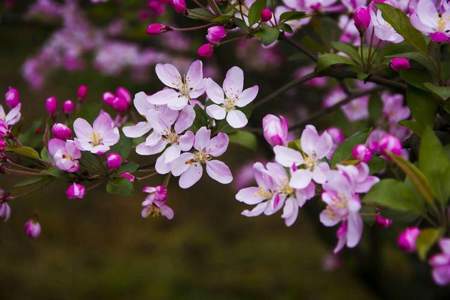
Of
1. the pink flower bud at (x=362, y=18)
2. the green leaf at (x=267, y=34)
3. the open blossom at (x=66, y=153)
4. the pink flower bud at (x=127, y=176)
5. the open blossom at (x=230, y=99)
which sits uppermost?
the pink flower bud at (x=362, y=18)

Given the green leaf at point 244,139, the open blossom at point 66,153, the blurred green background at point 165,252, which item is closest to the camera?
the open blossom at point 66,153

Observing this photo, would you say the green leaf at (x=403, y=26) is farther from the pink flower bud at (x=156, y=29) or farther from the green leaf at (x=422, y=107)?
the pink flower bud at (x=156, y=29)

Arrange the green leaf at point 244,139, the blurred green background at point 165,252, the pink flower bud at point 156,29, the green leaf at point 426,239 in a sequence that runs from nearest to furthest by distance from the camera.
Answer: the green leaf at point 426,239 < the pink flower bud at point 156,29 < the green leaf at point 244,139 < the blurred green background at point 165,252

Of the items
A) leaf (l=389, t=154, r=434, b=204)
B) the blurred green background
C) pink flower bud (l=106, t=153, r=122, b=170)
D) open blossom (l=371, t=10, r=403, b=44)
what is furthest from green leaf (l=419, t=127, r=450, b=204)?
the blurred green background

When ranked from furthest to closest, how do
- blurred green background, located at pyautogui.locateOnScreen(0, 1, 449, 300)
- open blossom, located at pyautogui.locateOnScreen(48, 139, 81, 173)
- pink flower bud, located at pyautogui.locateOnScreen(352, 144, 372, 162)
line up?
1. blurred green background, located at pyautogui.locateOnScreen(0, 1, 449, 300)
2. open blossom, located at pyautogui.locateOnScreen(48, 139, 81, 173)
3. pink flower bud, located at pyautogui.locateOnScreen(352, 144, 372, 162)

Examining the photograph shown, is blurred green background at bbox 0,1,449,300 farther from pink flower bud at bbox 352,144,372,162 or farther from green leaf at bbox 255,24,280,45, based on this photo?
pink flower bud at bbox 352,144,372,162

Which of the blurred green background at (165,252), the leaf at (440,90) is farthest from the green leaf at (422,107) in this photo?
the blurred green background at (165,252)
